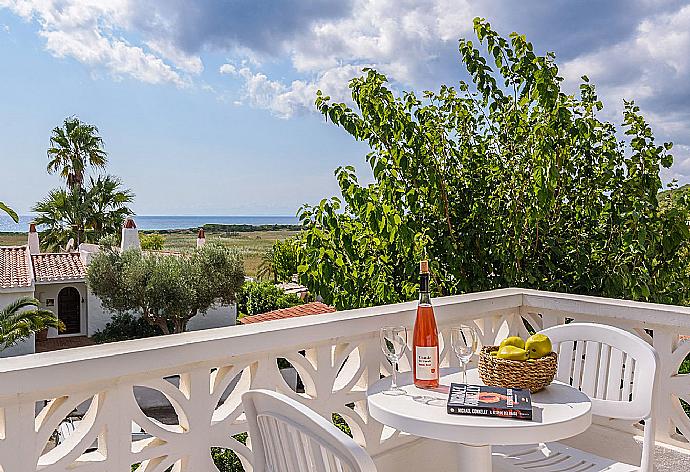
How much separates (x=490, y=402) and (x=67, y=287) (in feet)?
90.4

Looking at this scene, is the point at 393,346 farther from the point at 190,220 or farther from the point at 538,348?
the point at 190,220

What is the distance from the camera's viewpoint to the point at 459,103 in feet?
12.8

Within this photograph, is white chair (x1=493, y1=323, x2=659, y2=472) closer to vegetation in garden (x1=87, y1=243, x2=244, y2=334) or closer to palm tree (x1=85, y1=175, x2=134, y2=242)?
vegetation in garden (x1=87, y1=243, x2=244, y2=334)

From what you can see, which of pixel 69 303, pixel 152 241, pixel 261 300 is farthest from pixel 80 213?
pixel 261 300

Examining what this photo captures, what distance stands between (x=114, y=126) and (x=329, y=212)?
5084 centimetres

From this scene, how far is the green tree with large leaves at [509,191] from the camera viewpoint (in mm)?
3488

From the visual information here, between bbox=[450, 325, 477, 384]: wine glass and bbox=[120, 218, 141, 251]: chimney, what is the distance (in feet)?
77.4

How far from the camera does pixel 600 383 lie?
1926mm

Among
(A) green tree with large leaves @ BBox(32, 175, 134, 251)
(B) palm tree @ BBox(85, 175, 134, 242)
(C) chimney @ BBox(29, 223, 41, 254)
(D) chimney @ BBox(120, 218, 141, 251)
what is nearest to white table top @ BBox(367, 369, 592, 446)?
(D) chimney @ BBox(120, 218, 141, 251)

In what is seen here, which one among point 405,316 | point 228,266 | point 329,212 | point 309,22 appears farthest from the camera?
point 228,266

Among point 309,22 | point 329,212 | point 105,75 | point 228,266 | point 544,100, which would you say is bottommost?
point 228,266

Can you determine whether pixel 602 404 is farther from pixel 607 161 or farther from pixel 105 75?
pixel 105 75

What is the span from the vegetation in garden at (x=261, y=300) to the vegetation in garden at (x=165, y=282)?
5.48 feet

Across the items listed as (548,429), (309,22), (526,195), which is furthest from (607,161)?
(309,22)
